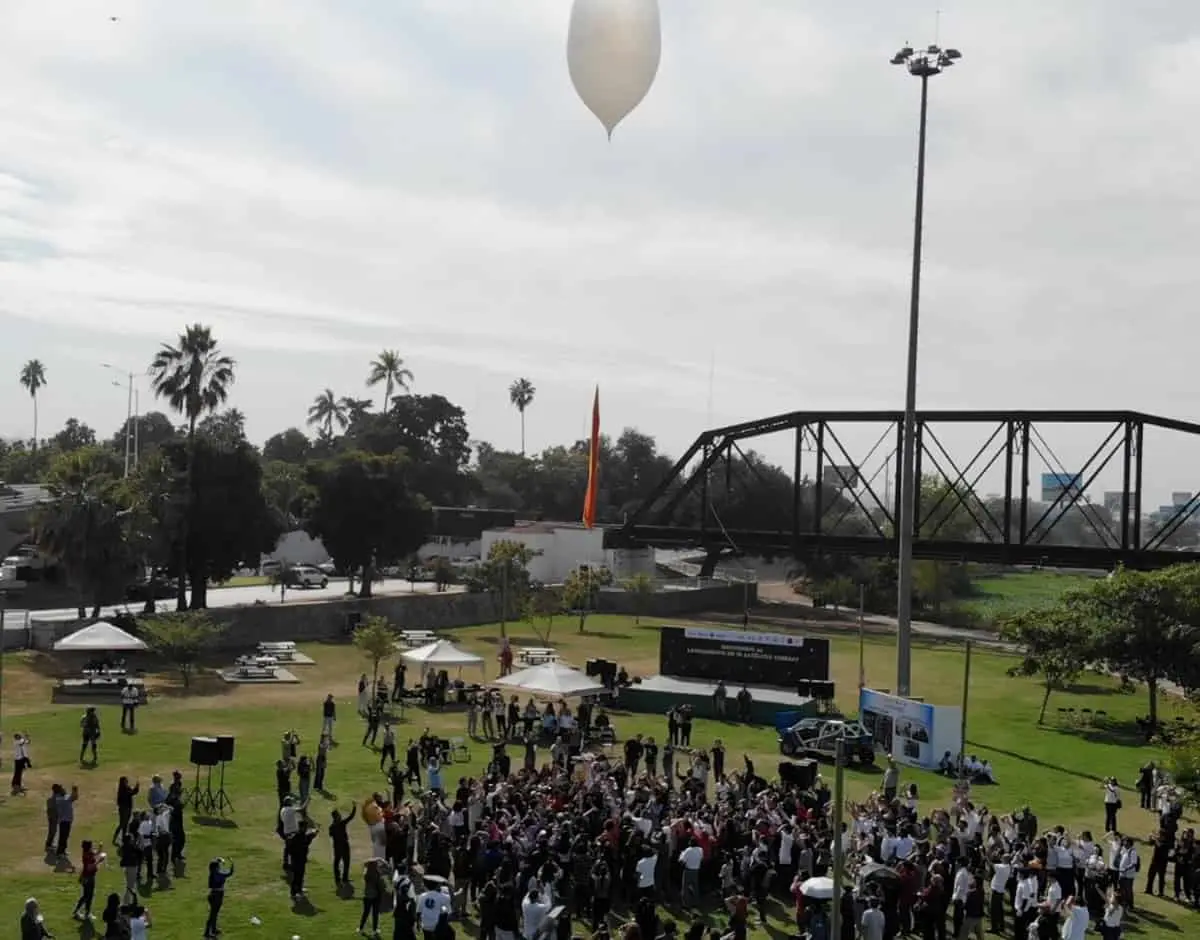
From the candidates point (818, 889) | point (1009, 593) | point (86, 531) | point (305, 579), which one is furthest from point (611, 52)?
point (1009, 593)

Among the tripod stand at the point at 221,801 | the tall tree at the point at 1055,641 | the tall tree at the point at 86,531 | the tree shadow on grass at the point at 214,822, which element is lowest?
the tree shadow on grass at the point at 214,822

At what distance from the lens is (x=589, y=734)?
3466cm

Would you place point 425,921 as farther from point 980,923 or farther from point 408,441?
point 408,441

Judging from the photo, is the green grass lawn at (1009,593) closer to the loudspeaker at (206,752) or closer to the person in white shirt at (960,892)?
the person in white shirt at (960,892)

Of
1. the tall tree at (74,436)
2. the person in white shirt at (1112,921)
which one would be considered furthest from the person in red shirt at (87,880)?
the tall tree at (74,436)

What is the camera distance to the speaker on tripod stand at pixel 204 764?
23.7 meters

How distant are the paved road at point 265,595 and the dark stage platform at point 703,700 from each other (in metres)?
23.3

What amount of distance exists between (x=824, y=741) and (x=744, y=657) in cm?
845

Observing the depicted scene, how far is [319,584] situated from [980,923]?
63689mm

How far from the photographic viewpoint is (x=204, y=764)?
2434 cm

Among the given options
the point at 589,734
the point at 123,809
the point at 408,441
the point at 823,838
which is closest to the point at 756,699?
the point at 589,734

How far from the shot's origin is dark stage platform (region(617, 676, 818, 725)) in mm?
38344

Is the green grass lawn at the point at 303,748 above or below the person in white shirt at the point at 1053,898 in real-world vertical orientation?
below

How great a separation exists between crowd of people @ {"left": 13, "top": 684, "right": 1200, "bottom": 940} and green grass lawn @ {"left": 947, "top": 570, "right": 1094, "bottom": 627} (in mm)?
55440
